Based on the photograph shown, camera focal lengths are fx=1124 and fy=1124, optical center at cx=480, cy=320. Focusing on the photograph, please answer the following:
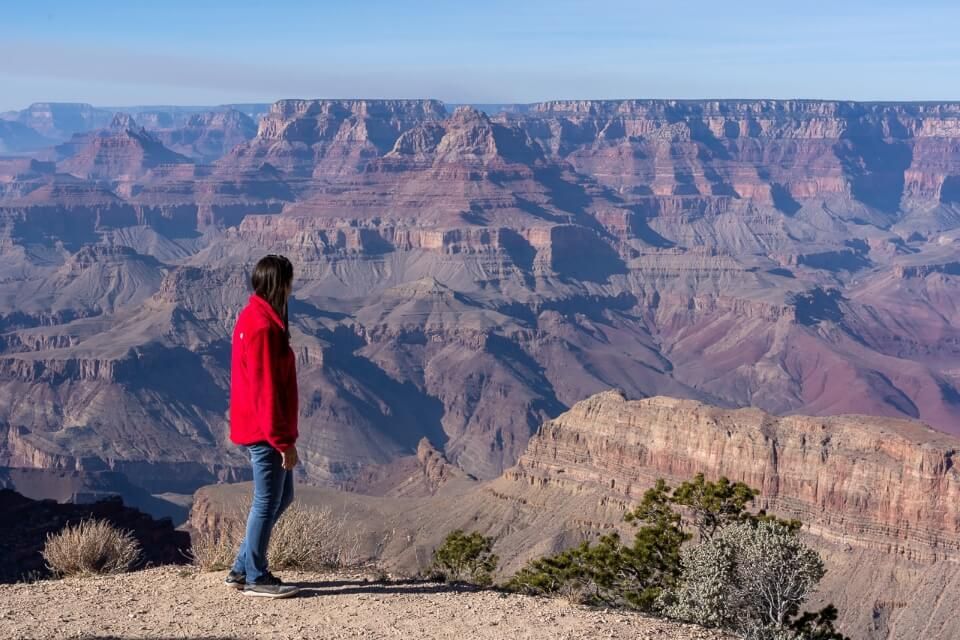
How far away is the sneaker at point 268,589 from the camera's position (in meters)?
15.4

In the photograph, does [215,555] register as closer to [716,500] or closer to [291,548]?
[291,548]

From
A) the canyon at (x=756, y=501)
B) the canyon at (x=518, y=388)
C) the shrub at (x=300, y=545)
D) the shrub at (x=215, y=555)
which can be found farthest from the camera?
the canyon at (x=518, y=388)

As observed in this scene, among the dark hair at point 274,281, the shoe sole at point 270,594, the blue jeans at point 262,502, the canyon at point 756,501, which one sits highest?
the dark hair at point 274,281

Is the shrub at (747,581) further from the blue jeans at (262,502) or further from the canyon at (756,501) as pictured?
the canyon at (756,501)

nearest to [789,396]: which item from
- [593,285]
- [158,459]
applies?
[593,285]

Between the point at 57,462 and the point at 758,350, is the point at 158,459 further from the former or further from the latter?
the point at 758,350

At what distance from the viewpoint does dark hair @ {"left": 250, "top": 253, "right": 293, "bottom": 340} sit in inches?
575

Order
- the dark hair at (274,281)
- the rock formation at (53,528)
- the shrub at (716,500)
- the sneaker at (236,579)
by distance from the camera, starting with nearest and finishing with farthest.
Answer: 1. the dark hair at (274,281)
2. the sneaker at (236,579)
3. the shrub at (716,500)
4. the rock formation at (53,528)

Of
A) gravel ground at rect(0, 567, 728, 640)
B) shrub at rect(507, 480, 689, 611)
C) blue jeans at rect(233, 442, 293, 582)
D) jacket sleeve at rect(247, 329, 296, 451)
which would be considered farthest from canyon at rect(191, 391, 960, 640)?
jacket sleeve at rect(247, 329, 296, 451)

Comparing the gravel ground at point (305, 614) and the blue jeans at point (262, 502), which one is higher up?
the blue jeans at point (262, 502)

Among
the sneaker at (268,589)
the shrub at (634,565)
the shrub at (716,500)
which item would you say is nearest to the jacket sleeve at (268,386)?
the sneaker at (268,589)

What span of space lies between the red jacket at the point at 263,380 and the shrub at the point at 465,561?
7321 millimetres

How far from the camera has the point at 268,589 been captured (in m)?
15.4

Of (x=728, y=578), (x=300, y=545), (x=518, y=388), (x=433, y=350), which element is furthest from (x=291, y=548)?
(x=433, y=350)
